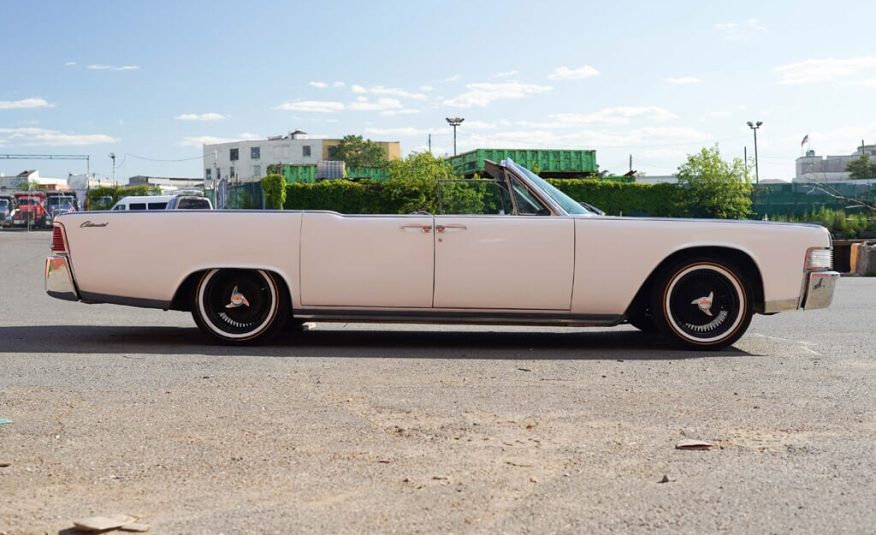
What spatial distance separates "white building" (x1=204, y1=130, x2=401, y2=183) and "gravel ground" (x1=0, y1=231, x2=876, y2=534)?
11098cm

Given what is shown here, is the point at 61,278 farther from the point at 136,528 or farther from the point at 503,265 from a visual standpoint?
the point at 136,528

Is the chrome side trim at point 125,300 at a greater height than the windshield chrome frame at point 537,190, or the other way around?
the windshield chrome frame at point 537,190

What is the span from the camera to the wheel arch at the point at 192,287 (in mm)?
7516

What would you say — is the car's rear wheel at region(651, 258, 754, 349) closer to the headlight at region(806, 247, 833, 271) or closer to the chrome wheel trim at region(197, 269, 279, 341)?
the headlight at region(806, 247, 833, 271)

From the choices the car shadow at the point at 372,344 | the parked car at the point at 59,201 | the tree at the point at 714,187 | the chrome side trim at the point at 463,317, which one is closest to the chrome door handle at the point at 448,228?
the chrome side trim at the point at 463,317

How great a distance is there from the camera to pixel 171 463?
4.07m

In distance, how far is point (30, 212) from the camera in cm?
6244

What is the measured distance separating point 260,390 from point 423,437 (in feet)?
4.88

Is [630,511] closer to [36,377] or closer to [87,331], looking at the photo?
[36,377]

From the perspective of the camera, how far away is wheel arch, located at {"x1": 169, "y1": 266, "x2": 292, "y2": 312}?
7.52 metres

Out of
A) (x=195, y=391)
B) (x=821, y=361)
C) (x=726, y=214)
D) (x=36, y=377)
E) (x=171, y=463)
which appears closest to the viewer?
(x=171, y=463)

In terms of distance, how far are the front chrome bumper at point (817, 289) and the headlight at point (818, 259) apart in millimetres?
50

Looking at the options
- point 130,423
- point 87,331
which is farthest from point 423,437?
point 87,331

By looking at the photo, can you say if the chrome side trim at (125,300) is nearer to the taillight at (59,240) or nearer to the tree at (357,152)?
the taillight at (59,240)
